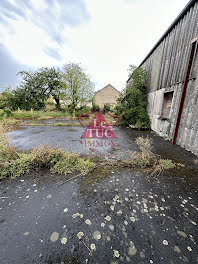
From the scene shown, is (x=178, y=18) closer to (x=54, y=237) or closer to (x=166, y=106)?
(x=166, y=106)

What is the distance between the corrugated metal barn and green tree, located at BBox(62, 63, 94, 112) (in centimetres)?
734

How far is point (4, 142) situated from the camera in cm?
241

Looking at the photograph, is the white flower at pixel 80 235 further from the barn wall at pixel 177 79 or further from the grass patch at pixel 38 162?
the barn wall at pixel 177 79

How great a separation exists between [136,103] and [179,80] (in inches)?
129

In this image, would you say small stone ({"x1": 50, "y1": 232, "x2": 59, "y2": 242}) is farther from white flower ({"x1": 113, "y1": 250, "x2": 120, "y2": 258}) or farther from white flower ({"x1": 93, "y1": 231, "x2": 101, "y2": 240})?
white flower ({"x1": 113, "y1": 250, "x2": 120, "y2": 258})

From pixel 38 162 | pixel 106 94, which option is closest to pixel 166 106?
pixel 38 162

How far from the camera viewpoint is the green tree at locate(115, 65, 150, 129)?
6.90 m

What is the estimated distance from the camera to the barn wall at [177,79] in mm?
3432

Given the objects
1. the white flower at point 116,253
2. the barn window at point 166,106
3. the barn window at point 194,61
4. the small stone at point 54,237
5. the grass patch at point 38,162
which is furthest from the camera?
the barn window at point 166,106

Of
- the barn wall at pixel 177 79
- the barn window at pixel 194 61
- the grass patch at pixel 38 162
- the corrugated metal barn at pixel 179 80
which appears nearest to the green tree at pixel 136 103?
the barn wall at pixel 177 79

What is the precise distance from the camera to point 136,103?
735 centimetres

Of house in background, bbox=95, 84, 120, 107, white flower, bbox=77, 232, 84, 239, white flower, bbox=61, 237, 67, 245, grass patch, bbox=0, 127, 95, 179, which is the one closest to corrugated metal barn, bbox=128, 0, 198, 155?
grass patch, bbox=0, 127, 95, 179

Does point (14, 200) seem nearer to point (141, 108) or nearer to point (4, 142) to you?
point (4, 142)

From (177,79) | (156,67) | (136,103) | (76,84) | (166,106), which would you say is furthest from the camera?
(76,84)
